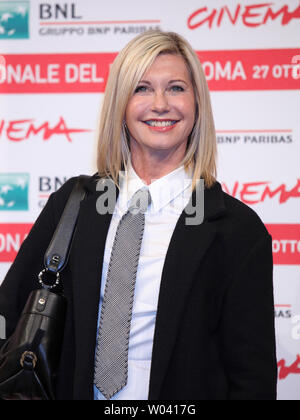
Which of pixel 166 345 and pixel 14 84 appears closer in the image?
pixel 166 345

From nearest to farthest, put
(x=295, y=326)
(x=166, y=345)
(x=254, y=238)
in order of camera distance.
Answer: (x=166, y=345)
(x=254, y=238)
(x=295, y=326)

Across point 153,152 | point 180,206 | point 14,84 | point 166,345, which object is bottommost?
point 166,345

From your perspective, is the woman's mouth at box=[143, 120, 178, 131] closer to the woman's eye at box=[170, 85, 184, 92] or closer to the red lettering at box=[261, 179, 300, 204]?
the woman's eye at box=[170, 85, 184, 92]

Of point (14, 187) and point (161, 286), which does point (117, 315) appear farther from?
point (14, 187)

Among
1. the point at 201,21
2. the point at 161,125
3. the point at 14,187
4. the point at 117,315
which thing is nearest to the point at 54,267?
the point at 117,315

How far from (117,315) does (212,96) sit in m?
1.43

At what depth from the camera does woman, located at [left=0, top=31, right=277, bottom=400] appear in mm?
1398

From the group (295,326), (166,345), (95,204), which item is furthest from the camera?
(295,326)

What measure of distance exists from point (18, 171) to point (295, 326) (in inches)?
61.0

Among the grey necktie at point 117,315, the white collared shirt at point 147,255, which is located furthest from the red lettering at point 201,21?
the grey necktie at point 117,315

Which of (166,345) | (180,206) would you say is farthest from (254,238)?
(166,345)
